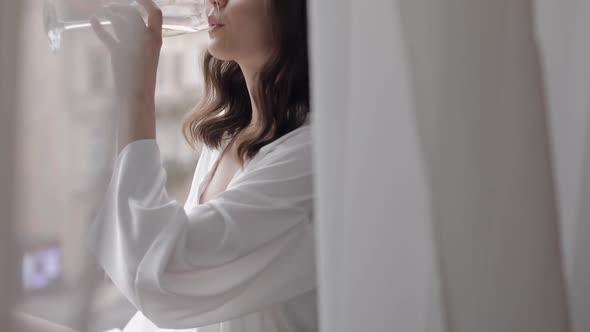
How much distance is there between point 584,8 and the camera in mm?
776

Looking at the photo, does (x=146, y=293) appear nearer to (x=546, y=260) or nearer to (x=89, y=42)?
(x=89, y=42)

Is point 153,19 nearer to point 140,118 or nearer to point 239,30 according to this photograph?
point 140,118

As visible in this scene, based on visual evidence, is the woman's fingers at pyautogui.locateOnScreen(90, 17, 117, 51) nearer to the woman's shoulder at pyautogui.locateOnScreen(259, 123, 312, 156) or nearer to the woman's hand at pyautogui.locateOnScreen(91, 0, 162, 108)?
the woman's hand at pyautogui.locateOnScreen(91, 0, 162, 108)

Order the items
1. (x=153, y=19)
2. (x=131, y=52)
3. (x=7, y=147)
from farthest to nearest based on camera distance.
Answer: (x=153, y=19)
(x=131, y=52)
(x=7, y=147)

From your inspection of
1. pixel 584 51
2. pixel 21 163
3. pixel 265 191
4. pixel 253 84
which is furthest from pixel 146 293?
pixel 584 51

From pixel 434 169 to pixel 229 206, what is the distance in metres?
0.36

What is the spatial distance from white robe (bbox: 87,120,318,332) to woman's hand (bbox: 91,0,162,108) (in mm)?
106

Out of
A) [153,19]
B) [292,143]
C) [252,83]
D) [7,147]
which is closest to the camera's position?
[7,147]

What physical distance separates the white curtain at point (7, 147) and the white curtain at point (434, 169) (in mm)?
229

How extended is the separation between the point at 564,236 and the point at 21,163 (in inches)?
24.9

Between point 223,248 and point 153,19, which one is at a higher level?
point 153,19

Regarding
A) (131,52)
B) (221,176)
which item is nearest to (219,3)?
(221,176)

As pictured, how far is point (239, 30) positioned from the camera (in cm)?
99

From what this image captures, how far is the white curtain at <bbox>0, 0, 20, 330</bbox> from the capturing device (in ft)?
1.63
